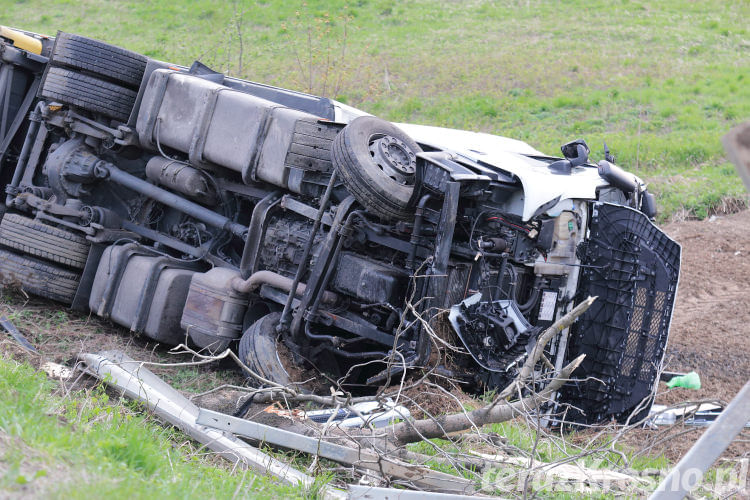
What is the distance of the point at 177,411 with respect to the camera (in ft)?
14.3

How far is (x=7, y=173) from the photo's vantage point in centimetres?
725

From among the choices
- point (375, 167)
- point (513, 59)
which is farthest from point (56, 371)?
point (513, 59)

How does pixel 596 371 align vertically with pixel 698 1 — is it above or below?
below

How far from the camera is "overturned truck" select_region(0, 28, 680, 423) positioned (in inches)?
205

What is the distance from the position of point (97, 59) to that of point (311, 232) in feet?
A: 8.37

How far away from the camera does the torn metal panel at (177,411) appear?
3787mm

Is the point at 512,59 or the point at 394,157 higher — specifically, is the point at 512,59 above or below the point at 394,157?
above

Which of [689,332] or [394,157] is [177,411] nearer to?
[394,157]

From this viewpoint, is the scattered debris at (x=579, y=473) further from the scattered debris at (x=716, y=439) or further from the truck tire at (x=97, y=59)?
the truck tire at (x=97, y=59)

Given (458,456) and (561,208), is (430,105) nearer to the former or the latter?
(561,208)

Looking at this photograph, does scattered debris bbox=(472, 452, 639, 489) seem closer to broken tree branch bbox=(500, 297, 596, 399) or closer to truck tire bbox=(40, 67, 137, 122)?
broken tree branch bbox=(500, 297, 596, 399)

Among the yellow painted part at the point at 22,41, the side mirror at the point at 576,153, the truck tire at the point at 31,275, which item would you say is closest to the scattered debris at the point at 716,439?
the side mirror at the point at 576,153

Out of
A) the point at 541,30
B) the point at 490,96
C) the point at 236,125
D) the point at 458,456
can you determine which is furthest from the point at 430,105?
the point at 458,456

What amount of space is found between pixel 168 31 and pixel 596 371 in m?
15.1
